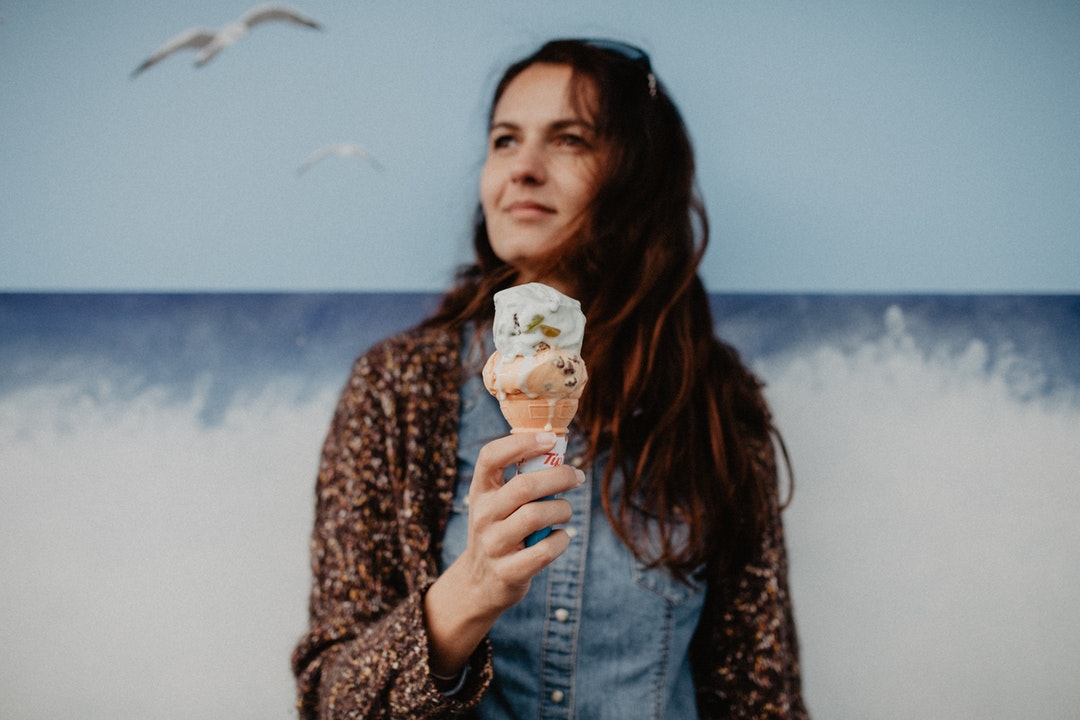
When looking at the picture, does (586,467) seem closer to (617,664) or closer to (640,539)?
(640,539)

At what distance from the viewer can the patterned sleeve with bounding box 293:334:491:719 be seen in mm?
1102

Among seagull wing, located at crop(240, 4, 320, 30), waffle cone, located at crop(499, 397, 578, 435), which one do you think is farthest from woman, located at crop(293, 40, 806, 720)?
seagull wing, located at crop(240, 4, 320, 30)

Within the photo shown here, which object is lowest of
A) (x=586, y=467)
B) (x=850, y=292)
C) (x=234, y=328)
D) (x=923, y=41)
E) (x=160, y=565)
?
(x=160, y=565)

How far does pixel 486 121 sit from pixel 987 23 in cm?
136

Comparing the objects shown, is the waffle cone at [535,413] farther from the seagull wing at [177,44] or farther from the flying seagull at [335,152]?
the seagull wing at [177,44]

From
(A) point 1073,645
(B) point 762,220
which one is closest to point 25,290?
(B) point 762,220

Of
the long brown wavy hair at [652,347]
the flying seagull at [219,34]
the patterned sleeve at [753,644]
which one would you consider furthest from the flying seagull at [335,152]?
the patterned sleeve at [753,644]

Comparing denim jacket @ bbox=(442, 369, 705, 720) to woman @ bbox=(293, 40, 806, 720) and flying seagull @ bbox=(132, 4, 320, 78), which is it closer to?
woman @ bbox=(293, 40, 806, 720)

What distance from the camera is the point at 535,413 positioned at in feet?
3.30

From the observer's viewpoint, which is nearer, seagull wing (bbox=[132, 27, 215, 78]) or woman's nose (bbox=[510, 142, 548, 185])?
woman's nose (bbox=[510, 142, 548, 185])

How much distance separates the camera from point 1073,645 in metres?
1.78

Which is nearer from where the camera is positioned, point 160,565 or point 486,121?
point 160,565

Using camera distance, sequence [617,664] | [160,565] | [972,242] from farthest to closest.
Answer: [972,242] → [160,565] → [617,664]

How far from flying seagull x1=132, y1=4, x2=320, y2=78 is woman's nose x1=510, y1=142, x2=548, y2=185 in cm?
85
